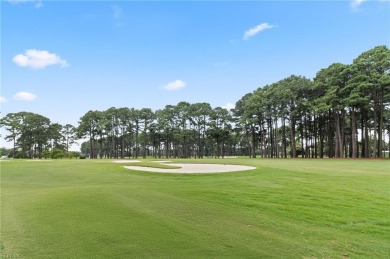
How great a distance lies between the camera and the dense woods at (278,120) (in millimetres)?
43281

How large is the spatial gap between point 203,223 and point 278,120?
59024 mm

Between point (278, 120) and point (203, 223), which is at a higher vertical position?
point (278, 120)

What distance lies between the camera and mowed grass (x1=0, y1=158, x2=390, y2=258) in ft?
16.9

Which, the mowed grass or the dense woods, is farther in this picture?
the dense woods

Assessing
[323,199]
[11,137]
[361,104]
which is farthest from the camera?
[11,137]

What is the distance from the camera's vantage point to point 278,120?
62719mm

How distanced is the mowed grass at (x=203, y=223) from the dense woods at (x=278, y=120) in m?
37.1

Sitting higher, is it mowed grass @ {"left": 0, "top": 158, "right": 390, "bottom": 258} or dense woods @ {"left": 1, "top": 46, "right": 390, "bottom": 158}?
dense woods @ {"left": 1, "top": 46, "right": 390, "bottom": 158}

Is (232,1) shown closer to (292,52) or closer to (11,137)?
(292,52)

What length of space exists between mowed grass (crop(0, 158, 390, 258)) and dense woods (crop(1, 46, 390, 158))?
37107mm

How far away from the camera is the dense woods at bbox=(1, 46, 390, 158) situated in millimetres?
43281

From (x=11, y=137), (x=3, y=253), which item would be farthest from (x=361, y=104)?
(x=11, y=137)

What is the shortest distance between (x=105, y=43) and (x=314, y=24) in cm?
1898

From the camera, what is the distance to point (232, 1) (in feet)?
65.3
